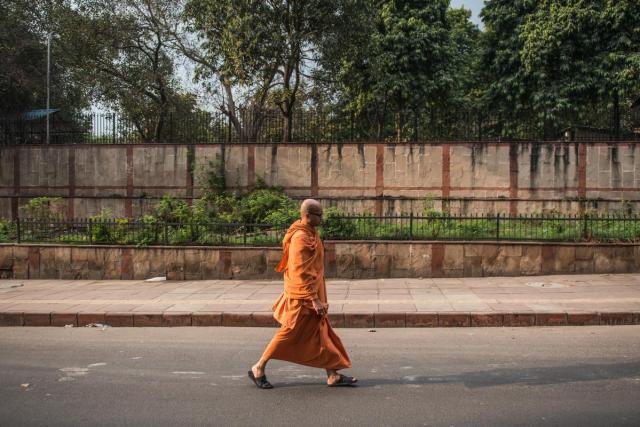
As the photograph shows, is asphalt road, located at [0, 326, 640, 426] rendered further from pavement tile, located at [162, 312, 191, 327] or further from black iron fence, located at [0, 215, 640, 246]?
black iron fence, located at [0, 215, 640, 246]

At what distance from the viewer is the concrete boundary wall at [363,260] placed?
41.5 feet

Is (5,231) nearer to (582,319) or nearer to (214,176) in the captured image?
(214,176)

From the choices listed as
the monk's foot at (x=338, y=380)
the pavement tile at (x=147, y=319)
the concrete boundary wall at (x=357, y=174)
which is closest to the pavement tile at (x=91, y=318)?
the pavement tile at (x=147, y=319)

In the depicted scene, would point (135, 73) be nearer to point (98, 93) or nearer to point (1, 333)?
point (98, 93)

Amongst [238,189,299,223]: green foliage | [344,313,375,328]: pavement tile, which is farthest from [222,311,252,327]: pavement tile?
[238,189,299,223]: green foliage

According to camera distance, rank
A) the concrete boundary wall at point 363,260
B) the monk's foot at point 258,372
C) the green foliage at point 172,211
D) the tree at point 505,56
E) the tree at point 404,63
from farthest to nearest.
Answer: the tree at point 505,56 → the tree at point 404,63 → the green foliage at point 172,211 → the concrete boundary wall at point 363,260 → the monk's foot at point 258,372

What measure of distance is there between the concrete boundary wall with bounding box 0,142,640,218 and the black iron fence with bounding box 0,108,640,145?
2.04ft

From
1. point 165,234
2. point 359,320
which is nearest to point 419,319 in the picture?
point 359,320

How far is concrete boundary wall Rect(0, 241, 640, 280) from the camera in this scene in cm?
1264

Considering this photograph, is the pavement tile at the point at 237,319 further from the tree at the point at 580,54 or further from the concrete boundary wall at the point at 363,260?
the tree at the point at 580,54

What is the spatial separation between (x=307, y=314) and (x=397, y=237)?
783 cm

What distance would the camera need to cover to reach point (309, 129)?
22.2m

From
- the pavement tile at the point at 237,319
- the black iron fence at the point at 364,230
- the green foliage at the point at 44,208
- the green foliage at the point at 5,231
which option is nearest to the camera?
the pavement tile at the point at 237,319

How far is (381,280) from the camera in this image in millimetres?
12680
